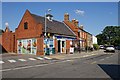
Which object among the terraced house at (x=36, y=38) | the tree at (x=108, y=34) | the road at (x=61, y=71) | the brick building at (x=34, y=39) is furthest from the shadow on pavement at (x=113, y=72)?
the tree at (x=108, y=34)

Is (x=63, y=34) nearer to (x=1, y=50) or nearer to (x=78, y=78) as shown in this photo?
(x=1, y=50)

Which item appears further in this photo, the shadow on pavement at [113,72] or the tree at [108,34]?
the tree at [108,34]

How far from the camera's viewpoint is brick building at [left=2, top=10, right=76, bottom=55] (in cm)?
3698

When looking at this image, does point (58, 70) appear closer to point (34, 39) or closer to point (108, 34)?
point (34, 39)

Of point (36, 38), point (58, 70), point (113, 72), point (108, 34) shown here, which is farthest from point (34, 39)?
point (108, 34)

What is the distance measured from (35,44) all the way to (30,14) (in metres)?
5.55

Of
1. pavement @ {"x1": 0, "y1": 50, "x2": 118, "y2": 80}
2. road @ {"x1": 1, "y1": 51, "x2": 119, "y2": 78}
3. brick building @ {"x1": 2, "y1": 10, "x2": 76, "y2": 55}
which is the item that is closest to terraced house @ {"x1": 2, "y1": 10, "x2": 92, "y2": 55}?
brick building @ {"x1": 2, "y1": 10, "x2": 76, "y2": 55}

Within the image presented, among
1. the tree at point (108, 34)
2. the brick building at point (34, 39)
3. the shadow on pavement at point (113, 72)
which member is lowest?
the shadow on pavement at point (113, 72)

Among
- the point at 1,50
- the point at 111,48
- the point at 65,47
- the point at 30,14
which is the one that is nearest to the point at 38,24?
the point at 30,14

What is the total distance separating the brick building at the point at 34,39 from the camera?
37.0m

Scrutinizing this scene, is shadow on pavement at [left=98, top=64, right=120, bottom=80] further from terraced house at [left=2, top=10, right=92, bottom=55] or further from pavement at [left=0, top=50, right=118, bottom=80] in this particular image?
terraced house at [left=2, top=10, right=92, bottom=55]

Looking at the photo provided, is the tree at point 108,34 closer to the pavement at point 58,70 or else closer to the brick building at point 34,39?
the brick building at point 34,39

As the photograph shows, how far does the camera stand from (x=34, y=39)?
38.3m

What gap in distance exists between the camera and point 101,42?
134500 mm
